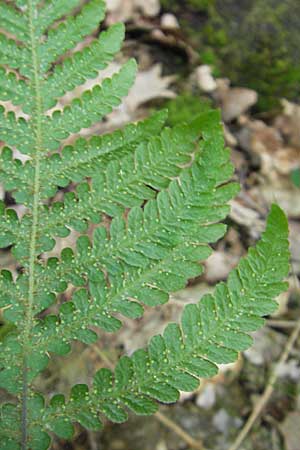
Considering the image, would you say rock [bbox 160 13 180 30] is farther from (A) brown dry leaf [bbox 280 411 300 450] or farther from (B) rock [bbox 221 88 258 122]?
(A) brown dry leaf [bbox 280 411 300 450]

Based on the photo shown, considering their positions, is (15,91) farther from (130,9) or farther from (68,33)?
(130,9)

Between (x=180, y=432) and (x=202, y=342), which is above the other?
(x=202, y=342)

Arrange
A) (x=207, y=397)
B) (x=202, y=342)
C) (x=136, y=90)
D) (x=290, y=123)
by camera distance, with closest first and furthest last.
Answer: (x=202, y=342), (x=207, y=397), (x=136, y=90), (x=290, y=123)

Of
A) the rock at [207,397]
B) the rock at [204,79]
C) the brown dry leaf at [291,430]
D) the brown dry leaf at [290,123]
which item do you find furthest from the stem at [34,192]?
the brown dry leaf at [290,123]

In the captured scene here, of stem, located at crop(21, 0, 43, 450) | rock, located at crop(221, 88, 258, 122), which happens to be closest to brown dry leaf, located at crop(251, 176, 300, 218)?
rock, located at crop(221, 88, 258, 122)

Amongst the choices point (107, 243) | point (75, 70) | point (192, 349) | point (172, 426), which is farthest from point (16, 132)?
point (172, 426)

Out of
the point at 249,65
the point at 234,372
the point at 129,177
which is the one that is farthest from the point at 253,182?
the point at 129,177

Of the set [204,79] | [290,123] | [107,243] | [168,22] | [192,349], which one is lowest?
[192,349]
